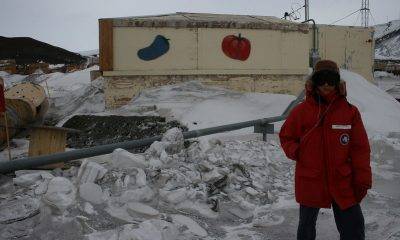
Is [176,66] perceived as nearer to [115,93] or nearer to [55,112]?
[115,93]

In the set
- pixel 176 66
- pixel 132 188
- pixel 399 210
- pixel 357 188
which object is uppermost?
pixel 176 66

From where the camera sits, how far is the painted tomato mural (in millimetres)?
13945

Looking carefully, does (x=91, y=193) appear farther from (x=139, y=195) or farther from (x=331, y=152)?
(x=331, y=152)

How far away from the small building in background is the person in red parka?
1037 centimetres

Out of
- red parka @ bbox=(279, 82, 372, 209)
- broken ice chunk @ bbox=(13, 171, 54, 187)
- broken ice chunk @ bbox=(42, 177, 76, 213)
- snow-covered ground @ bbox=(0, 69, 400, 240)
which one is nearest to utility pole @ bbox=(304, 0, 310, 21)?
snow-covered ground @ bbox=(0, 69, 400, 240)

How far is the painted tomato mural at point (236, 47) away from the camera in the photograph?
13.9 m

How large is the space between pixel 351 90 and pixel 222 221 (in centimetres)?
1146

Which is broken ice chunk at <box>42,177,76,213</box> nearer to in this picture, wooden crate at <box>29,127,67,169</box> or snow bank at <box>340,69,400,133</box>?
wooden crate at <box>29,127,67,169</box>

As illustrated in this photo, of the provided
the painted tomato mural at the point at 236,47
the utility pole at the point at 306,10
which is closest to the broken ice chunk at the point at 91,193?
the painted tomato mural at the point at 236,47

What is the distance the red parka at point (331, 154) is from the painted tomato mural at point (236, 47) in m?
10.8

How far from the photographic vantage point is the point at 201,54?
13.8 m

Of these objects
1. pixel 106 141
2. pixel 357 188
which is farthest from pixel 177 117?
pixel 357 188

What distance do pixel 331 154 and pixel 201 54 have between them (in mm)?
10871

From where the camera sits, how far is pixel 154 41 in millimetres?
13344
